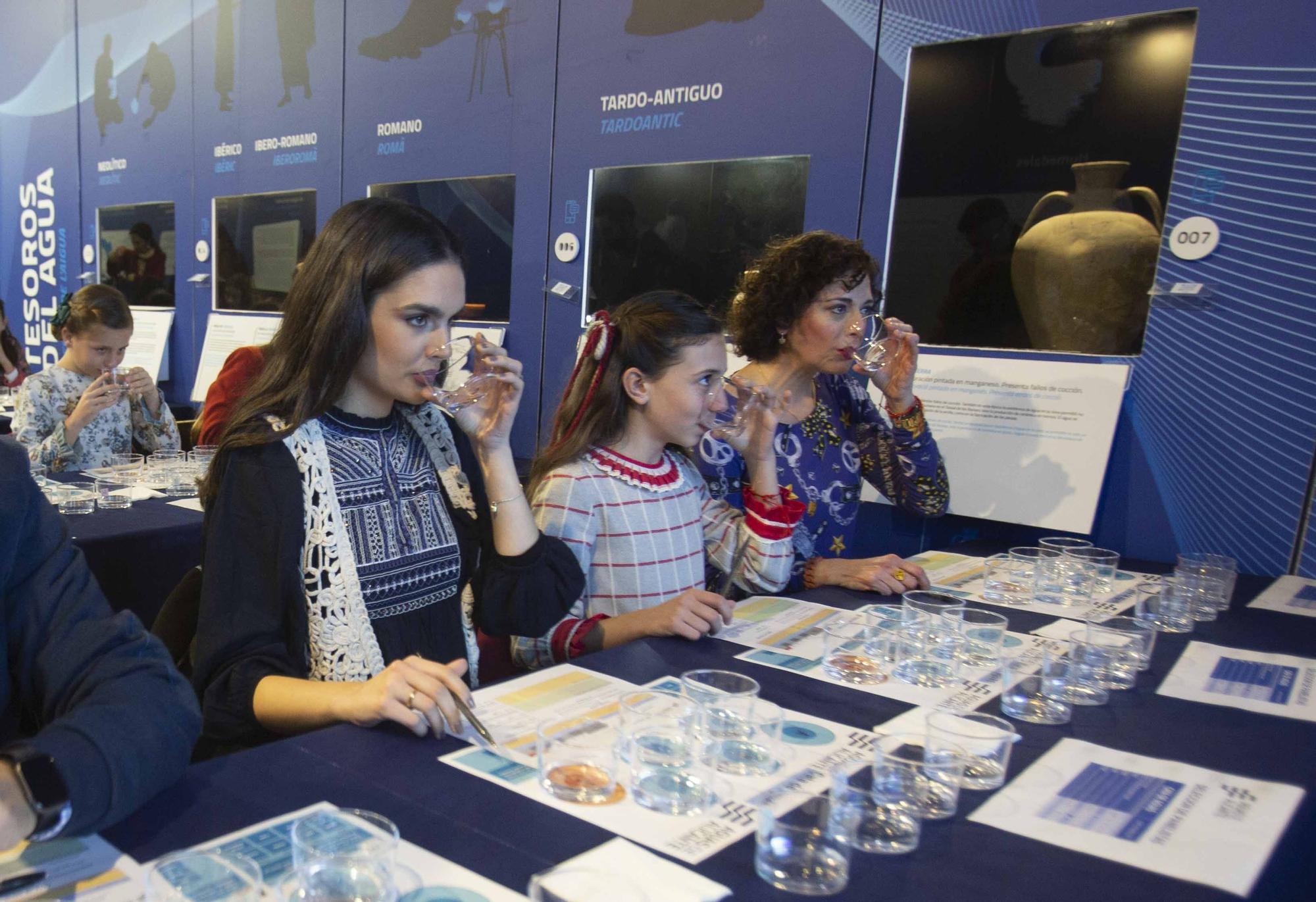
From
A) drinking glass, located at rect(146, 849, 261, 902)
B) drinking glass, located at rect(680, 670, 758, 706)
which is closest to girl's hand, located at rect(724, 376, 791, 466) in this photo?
drinking glass, located at rect(680, 670, 758, 706)

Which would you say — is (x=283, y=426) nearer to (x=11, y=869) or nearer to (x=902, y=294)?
(x=11, y=869)

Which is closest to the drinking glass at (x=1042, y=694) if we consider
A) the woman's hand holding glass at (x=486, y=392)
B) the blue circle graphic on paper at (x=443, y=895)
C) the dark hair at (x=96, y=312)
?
the blue circle graphic on paper at (x=443, y=895)

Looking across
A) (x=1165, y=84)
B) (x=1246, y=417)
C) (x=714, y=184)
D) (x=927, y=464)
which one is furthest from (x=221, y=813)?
(x=714, y=184)

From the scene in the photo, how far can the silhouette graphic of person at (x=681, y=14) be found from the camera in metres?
3.99

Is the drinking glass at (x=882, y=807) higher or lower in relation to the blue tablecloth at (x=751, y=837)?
higher

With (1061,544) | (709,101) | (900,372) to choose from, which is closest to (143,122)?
(709,101)

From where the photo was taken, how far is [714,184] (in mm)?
4152

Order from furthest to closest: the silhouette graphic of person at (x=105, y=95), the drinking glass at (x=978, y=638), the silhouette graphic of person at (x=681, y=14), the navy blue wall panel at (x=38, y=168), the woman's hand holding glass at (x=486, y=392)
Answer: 1. the navy blue wall panel at (x=38, y=168)
2. the silhouette graphic of person at (x=105, y=95)
3. the silhouette graphic of person at (x=681, y=14)
4. the woman's hand holding glass at (x=486, y=392)
5. the drinking glass at (x=978, y=638)

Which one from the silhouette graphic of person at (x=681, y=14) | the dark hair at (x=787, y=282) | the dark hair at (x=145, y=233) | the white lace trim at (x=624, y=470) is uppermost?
the silhouette graphic of person at (x=681, y=14)

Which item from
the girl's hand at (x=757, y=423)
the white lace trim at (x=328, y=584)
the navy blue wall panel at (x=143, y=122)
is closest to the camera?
the white lace trim at (x=328, y=584)

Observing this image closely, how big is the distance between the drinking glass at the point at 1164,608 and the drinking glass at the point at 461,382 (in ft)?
4.84

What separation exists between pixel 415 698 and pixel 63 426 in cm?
355

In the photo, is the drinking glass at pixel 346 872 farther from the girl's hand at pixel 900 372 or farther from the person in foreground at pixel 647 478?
the girl's hand at pixel 900 372

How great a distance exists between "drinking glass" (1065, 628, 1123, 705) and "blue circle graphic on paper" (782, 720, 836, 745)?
1.45 feet
